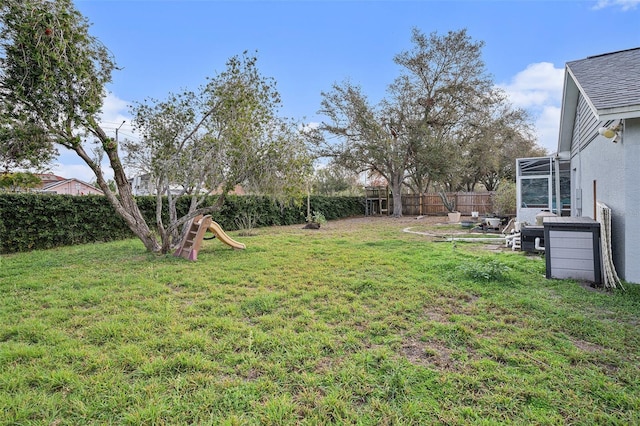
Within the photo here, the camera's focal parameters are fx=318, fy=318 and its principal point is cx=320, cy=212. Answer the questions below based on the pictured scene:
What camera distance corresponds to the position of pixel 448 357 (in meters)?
2.31

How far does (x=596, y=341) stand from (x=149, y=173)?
26.2 ft

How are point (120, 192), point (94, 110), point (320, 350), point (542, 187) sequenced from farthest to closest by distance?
point (542, 187)
point (120, 192)
point (94, 110)
point (320, 350)

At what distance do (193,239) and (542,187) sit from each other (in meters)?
9.42

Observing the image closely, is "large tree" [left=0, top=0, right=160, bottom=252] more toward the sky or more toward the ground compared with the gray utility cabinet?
more toward the sky

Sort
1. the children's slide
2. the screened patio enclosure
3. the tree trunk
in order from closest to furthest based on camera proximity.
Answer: the tree trunk, the children's slide, the screened patio enclosure

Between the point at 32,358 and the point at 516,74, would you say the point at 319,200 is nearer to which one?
the point at 516,74

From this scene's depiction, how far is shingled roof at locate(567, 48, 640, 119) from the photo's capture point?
3619 mm

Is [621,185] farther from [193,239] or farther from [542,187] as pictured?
[193,239]

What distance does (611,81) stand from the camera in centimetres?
431

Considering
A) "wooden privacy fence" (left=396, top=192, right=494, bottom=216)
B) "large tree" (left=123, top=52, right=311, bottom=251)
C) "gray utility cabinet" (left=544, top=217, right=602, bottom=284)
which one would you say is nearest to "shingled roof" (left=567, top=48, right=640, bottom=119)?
"gray utility cabinet" (left=544, top=217, right=602, bottom=284)

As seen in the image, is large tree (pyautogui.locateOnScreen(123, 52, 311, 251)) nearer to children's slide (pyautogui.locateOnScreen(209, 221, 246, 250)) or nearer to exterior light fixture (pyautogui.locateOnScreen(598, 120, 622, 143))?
children's slide (pyautogui.locateOnScreen(209, 221, 246, 250))

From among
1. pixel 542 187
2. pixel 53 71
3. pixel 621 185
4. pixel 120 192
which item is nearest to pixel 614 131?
pixel 621 185

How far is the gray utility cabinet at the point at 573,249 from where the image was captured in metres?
4.11

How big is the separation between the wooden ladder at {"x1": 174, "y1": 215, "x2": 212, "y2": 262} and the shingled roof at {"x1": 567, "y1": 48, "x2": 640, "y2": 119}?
247 inches
